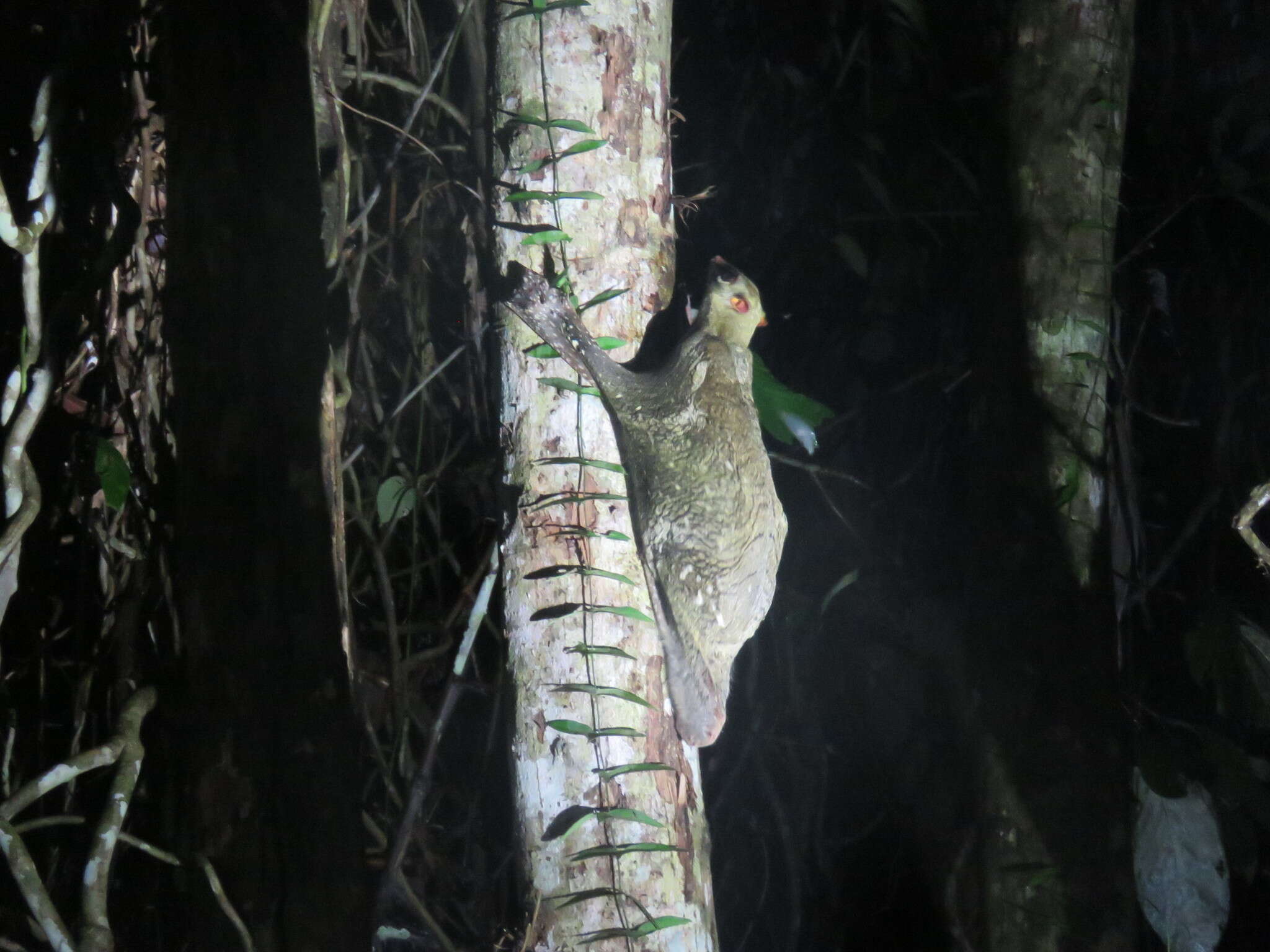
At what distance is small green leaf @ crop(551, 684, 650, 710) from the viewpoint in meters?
1.27

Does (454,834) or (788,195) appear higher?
(788,195)

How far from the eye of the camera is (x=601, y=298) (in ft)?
4.37

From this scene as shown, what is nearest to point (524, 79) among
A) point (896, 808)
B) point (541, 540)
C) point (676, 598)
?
point (541, 540)

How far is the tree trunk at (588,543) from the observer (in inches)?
49.6

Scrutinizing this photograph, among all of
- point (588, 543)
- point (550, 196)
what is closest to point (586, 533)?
point (588, 543)

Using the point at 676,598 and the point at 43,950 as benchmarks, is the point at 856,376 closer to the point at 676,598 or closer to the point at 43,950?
the point at 676,598

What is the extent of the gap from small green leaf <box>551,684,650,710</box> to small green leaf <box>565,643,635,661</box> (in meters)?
0.04

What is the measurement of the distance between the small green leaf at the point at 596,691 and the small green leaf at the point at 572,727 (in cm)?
4

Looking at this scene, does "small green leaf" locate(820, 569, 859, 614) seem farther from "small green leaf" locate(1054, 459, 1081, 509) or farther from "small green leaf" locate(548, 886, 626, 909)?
"small green leaf" locate(548, 886, 626, 909)

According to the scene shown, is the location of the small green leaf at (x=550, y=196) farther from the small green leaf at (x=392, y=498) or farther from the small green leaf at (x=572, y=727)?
the small green leaf at (x=392, y=498)

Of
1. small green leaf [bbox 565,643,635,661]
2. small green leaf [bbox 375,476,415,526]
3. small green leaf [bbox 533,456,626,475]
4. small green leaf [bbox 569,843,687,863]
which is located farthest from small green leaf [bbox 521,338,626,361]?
small green leaf [bbox 375,476,415,526]

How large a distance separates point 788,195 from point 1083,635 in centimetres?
141

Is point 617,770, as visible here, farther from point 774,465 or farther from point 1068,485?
point 774,465

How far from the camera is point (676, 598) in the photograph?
1402 mm
